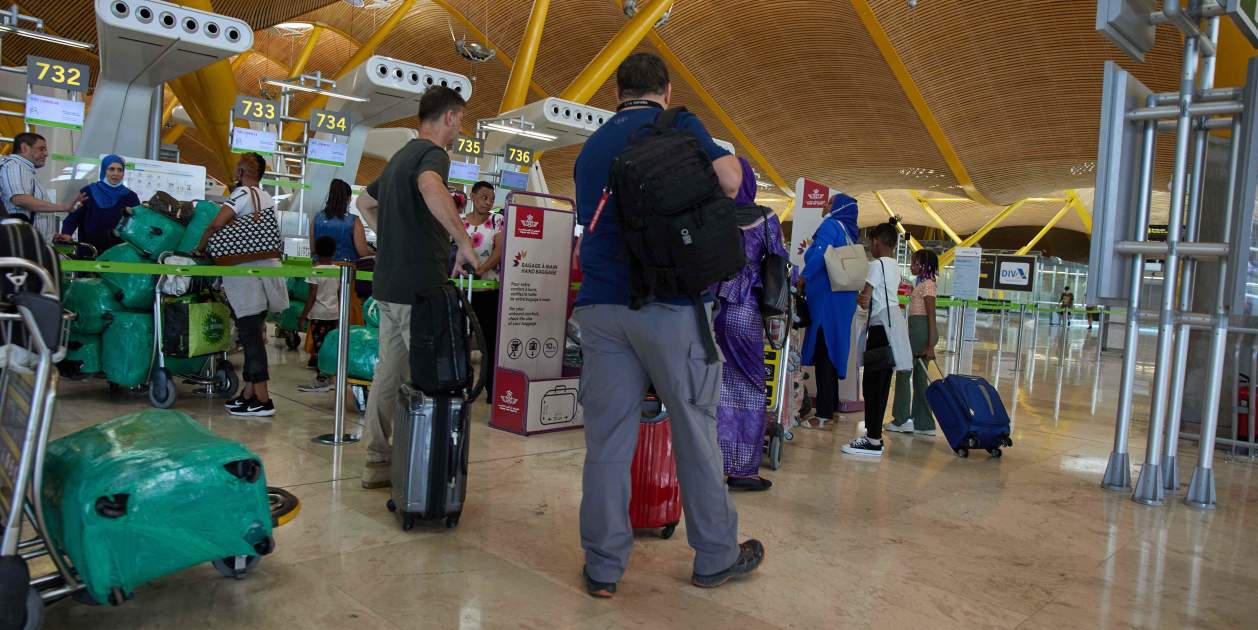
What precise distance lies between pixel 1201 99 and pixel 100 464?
496cm

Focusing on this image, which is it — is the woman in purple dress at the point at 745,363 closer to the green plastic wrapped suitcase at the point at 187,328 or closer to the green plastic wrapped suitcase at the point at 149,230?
the green plastic wrapped suitcase at the point at 187,328

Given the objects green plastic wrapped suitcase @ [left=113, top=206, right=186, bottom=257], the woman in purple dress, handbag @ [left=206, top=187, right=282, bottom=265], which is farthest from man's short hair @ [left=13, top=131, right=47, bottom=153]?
the woman in purple dress

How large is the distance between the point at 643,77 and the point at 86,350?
4.25 m

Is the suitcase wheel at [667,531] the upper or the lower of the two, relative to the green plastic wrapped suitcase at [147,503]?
lower

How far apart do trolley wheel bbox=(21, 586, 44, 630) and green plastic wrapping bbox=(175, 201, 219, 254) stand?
353cm

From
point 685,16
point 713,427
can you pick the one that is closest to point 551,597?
point 713,427

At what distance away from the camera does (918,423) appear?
607cm

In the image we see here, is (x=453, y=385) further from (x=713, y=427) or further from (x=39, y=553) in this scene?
(x=39, y=553)

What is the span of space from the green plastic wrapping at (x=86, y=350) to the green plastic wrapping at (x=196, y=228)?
78cm

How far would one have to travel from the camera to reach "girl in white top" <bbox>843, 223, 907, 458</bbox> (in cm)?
510

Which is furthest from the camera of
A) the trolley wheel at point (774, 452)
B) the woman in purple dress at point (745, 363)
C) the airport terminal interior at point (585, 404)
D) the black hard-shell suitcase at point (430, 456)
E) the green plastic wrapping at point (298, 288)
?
the green plastic wrapping at point (298, 288)

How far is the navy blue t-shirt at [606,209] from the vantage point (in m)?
2.57

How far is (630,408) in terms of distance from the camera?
2.62m

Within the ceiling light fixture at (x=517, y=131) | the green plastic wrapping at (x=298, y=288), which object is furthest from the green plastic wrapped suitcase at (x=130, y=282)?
the ceiling light fixture at (x=517, y=131)
